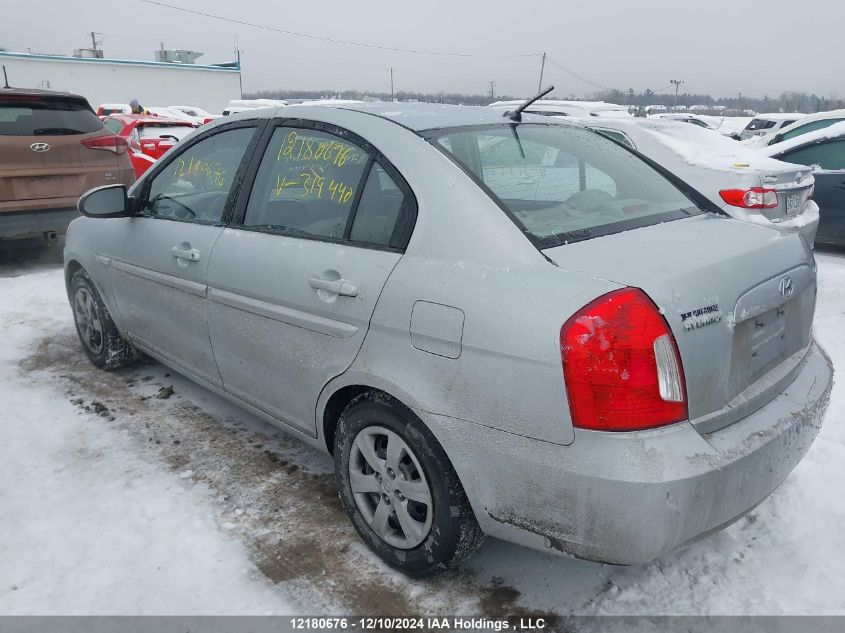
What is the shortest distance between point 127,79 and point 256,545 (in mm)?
45578

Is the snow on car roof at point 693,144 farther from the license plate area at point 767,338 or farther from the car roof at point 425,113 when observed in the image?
the license plate area at point 767,338

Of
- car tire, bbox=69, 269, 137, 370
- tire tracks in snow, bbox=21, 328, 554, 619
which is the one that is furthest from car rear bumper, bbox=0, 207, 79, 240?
tire tracks in snow, bbox=21, 328, 554, 619

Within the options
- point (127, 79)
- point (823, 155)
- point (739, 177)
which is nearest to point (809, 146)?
point (823, 155)

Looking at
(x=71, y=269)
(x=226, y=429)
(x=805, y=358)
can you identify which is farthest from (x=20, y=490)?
(x=805, y=358)

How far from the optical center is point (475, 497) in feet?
7.16

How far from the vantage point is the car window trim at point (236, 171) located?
10.4 ft

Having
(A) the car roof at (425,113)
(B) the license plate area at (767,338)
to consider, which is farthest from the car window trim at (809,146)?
(B) the license plate area at (767,338)

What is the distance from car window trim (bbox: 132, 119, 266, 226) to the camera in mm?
3164

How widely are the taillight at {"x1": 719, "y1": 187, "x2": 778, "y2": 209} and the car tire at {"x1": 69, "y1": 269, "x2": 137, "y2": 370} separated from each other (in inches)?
201

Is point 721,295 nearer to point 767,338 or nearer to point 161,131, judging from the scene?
point 767,338

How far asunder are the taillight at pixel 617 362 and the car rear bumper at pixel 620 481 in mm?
61

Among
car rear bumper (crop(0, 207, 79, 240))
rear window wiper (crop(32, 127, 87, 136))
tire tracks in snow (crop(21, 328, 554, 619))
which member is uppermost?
rear window wiper (crop(32, 127, 87, 136))

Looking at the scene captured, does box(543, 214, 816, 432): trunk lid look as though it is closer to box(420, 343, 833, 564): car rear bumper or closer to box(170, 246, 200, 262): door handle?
box(420, 343, 833, 564): car rear bumper

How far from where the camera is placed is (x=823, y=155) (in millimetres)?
8125
